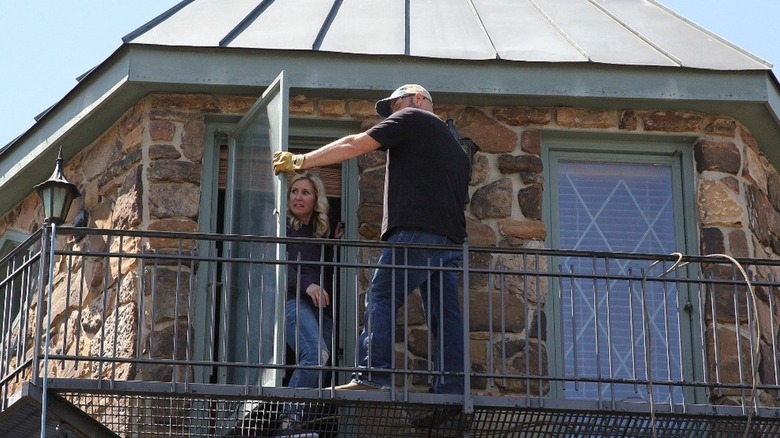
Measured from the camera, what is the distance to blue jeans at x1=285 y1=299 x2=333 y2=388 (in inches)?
394

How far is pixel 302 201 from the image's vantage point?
1069cm

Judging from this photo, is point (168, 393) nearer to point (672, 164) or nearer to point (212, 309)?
point (212, 309)

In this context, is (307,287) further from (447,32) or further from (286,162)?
(447,32)

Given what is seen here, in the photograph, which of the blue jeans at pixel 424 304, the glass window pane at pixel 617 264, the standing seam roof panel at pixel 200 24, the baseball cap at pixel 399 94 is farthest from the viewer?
the standing seam roof panel at pixel 200 24

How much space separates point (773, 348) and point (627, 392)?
92 cm

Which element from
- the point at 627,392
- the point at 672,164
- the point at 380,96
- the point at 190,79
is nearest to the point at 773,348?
the point at 627,392

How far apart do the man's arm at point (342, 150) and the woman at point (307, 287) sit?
479 millimetres

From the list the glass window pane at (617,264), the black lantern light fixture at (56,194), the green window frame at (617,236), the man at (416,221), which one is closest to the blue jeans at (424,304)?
the man at (416,221)

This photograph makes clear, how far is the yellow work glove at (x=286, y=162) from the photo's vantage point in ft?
32.9

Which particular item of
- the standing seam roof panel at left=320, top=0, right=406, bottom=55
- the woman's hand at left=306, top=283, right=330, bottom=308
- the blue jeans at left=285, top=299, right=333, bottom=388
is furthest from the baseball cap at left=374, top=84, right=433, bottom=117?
the blue jeans at left=285, top=299, right=333, bottom=388

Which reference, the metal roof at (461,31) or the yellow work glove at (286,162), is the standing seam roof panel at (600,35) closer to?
the metal roof at (461,31)

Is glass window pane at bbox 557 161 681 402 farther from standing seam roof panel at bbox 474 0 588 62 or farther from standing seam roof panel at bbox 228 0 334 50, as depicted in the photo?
standing seam roof panel at bbox 228 0 334 50

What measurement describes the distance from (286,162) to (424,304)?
1087 millimetres

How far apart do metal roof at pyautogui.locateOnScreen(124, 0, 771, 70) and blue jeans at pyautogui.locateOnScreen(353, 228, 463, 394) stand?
160cm
